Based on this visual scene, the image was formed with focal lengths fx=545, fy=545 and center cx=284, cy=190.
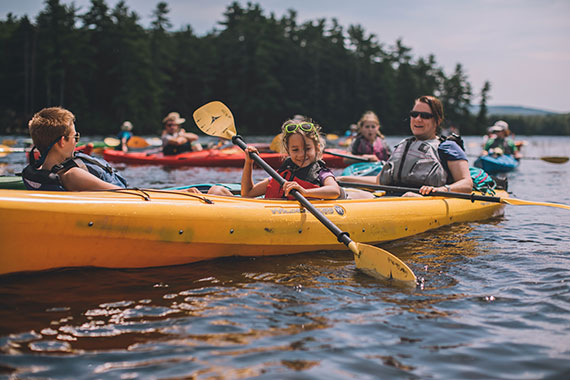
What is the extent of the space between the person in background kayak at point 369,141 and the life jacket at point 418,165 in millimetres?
3338

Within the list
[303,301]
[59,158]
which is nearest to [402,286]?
[303,301]

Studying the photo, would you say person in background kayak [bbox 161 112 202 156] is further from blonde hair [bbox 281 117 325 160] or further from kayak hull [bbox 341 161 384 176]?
blonde hair [bbox 281 117 325 160]

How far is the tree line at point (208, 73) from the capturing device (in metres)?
36.2

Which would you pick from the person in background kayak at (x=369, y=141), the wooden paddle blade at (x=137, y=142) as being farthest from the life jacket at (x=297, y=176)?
the wooden paddle blade at (x=137, y=142)

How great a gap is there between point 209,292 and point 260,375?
1.09 m

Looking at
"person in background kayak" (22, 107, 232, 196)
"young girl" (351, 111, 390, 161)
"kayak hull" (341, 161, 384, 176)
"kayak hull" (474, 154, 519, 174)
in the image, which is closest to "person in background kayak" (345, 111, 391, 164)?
"young girl" (351, 111, 390, 161)

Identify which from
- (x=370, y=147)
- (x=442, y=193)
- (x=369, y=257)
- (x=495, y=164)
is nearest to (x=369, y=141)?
(x=370, y=147)

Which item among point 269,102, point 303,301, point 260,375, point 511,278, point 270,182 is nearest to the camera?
point 260,375

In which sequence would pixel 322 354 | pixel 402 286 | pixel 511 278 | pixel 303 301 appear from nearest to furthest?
pixel 322 354
pixel 303 301
pixel 402 286
pixel 511 278

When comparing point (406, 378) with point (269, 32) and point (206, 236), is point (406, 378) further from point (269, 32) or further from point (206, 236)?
point (269, 32)

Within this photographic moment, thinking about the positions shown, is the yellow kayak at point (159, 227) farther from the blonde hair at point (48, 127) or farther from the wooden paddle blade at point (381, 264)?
the wooden paddle blade at point (381, 264)

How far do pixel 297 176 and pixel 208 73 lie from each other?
44860mm

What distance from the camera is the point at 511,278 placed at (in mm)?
3617

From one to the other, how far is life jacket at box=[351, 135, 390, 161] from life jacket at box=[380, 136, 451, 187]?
11.6ft
